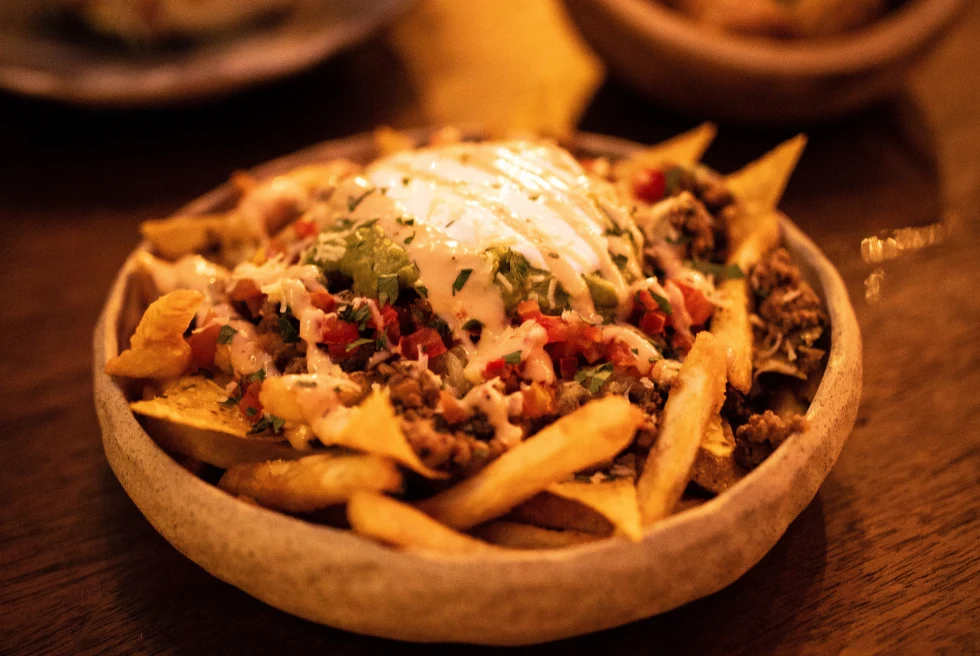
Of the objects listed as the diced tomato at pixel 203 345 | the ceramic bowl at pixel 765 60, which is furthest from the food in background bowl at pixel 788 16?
the diced tomato at pixel 203 345

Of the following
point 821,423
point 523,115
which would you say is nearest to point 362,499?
point 821,423

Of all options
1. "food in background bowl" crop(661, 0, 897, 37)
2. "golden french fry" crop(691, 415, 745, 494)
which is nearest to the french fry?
"golden french fry" crop(691, 415, 745, 494)

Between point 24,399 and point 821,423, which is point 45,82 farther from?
point 821,423

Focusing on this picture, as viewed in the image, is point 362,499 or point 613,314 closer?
point 362,499

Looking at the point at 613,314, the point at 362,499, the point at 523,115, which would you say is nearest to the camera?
the point at 362,499

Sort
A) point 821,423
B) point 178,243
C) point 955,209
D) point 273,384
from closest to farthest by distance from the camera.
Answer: point 273,384
point 821,423
point 178,243
point 955,209

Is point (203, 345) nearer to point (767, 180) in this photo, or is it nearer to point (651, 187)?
point (651, 187)

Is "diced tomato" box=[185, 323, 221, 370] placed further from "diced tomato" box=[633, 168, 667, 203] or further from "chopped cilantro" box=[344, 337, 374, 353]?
"diced tomato" box=[633, 168, 667, 203]

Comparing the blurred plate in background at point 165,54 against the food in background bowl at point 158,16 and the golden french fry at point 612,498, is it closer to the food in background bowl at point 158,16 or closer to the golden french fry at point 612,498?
the food in background bowl at point 158,16
